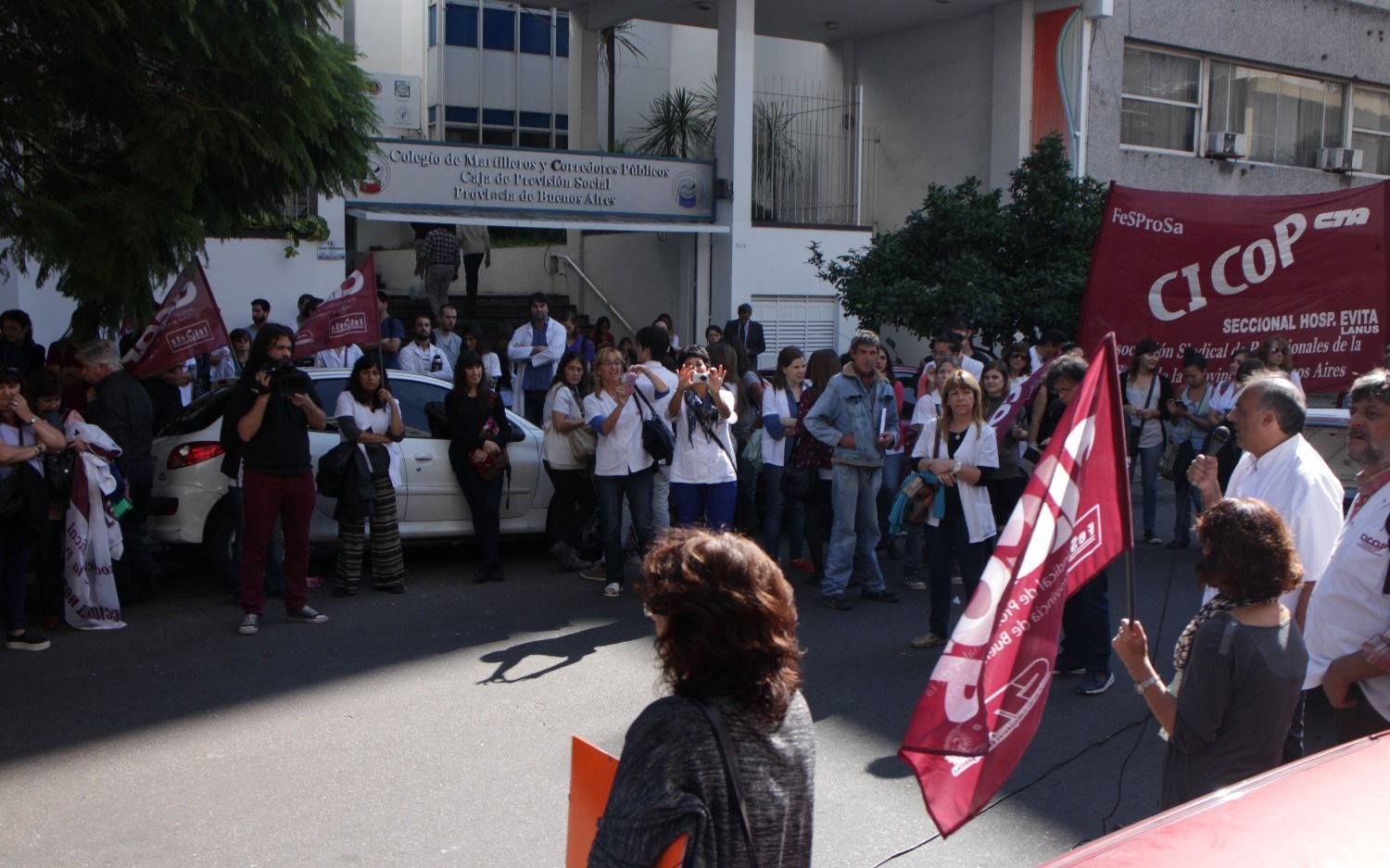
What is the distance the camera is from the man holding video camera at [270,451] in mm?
7848

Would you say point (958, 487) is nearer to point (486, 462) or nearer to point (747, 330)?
point (486, 462)

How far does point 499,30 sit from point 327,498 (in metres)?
16.5

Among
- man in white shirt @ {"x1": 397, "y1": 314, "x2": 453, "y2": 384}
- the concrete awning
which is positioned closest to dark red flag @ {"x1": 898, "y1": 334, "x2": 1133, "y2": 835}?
man in white shirt @ {"x1": 397, "y1": 314, "x2": 453, "y2": 384}

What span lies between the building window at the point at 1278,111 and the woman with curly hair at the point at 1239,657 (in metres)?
19.2

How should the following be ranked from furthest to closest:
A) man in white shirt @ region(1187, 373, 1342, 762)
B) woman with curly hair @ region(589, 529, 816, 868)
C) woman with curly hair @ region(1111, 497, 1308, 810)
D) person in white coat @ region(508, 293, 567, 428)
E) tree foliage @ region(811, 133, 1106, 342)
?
person in white coat @ region(508, 293, 567, 428), tree foliage @ region(811, 133, 1106, 342), man in white shirt @ region(1187, 373, 1342, 762), woman with curly hair @ region(1111, 497, 1308, 810), woman with curly hair @ region(589, 529, 816, 868)

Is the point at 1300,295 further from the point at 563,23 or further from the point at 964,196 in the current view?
the point at 563,23

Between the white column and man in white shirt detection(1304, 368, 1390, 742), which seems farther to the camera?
the white column

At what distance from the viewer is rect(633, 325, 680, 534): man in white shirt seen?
9180 millimetres

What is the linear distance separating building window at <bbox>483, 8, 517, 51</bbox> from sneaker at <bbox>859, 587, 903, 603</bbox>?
57.5 feet


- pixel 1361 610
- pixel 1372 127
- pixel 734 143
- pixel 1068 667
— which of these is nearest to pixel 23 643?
pixel 1068 667

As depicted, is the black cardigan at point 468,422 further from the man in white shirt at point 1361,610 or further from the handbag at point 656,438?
the man in white shirt at point 1361,610

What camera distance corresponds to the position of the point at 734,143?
17.4 metres

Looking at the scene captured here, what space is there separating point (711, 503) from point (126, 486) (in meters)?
3.74

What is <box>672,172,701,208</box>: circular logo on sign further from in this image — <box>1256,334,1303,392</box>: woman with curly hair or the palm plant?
<box>1256,334,1303,392</box>: woman with curly hair
